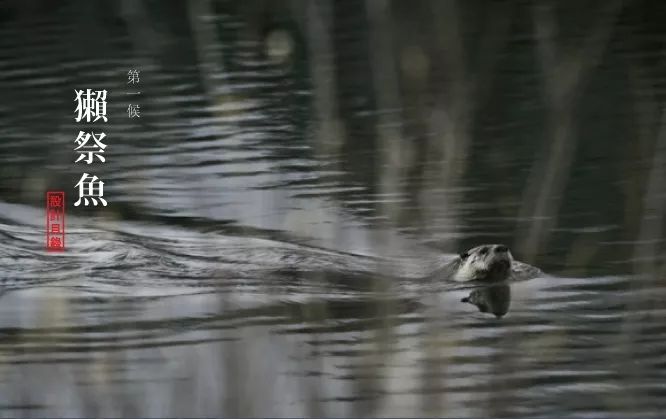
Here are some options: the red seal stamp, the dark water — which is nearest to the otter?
the dark water

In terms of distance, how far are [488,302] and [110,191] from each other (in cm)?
198

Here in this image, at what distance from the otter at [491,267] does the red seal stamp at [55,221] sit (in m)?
1.64

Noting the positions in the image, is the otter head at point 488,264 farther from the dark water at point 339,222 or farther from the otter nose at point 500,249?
the dark water at point 339,222

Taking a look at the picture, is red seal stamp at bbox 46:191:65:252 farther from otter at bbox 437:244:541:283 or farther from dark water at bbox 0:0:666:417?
otter at bbox 437:244:541:283

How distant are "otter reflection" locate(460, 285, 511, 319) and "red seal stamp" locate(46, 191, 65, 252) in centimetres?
176

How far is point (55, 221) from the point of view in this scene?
571cm

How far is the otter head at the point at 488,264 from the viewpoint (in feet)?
16.0

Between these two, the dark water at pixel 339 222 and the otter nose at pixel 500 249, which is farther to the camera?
the otter nose at pixel 500 249

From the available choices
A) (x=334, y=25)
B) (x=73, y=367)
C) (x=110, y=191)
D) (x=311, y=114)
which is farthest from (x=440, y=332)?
(x=334, y=25)

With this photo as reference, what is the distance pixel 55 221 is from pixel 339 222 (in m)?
1.25

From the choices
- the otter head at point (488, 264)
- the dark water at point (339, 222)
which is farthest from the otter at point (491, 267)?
the dark water at point (339, 222)

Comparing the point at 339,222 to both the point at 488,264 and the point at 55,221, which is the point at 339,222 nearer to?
the point at 488,264

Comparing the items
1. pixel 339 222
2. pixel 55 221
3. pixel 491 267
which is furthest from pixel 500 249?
pixel 55 221

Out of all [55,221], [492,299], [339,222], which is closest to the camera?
[492,299]
